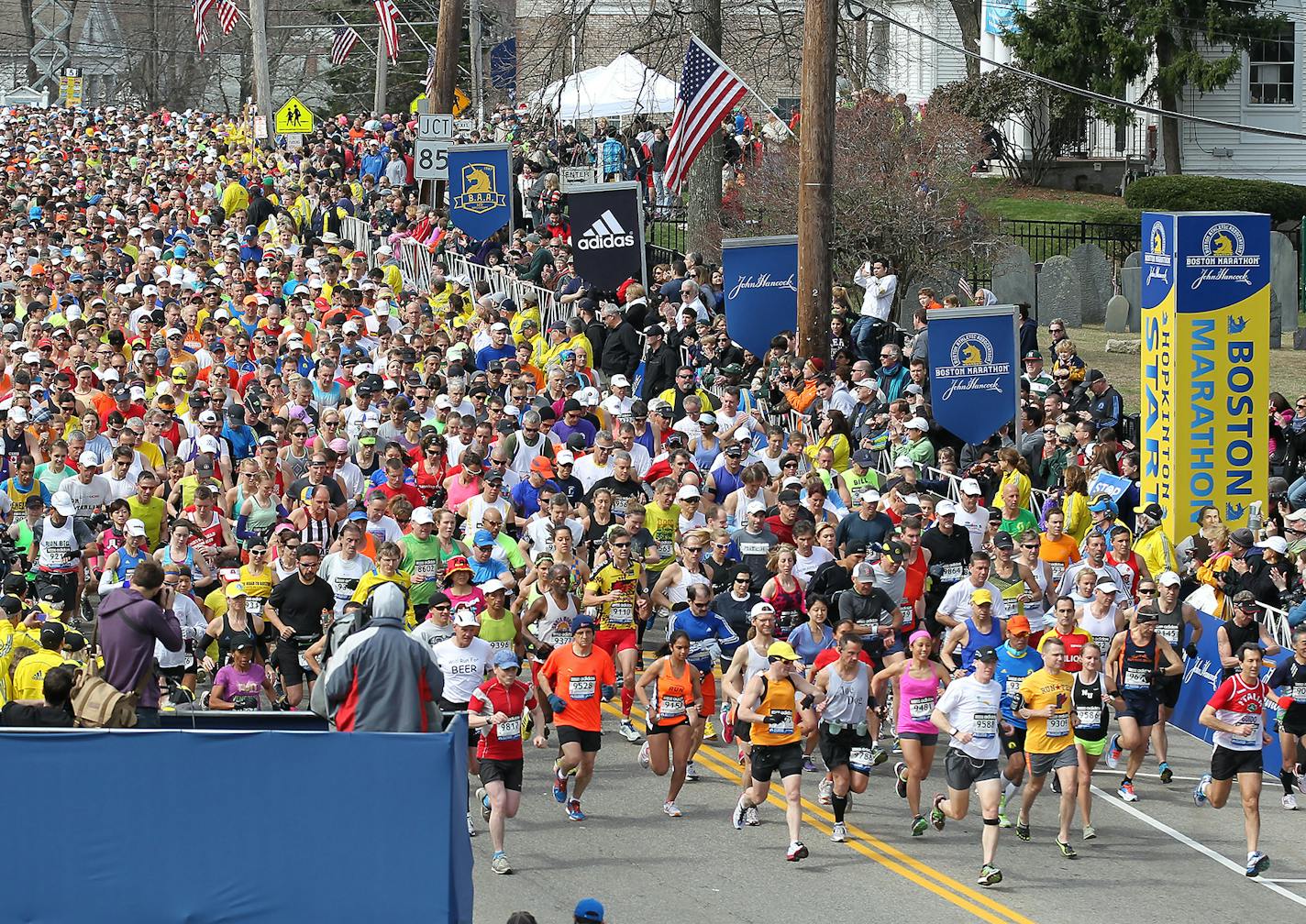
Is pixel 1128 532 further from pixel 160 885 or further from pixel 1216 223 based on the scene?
pixel 160 885

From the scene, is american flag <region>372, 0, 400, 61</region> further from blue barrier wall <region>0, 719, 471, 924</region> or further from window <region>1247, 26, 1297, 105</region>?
blue barrier wall <region>0, 719, 471, 924</region>

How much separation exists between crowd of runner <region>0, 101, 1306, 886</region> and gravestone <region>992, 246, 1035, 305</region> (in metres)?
6.28

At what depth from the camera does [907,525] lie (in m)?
15.0

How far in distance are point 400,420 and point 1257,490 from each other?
24.8 ft

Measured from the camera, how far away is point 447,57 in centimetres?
3619

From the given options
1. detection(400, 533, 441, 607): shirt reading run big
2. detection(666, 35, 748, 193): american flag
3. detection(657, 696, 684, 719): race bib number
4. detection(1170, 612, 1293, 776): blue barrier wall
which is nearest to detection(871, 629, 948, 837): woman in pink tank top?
detection(657, 696, 684, 719): race bib number

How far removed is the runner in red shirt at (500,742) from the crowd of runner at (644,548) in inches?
1.0

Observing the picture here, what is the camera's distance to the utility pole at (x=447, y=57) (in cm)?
3600

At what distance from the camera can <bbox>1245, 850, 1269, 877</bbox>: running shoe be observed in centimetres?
1209

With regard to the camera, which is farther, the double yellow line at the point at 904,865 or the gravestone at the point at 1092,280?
the gravestone at the point at 1092,280

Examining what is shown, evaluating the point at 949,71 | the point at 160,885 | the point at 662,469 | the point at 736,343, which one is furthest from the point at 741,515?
the point at 949,71

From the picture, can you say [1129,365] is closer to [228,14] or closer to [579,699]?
[579,699]

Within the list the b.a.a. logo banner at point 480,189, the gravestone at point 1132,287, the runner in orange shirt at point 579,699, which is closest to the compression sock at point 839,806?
the runner in orange shirt at point 579,699

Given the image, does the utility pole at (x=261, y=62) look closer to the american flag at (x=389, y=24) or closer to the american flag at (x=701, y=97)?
the american flag at (x=389, y=24)
